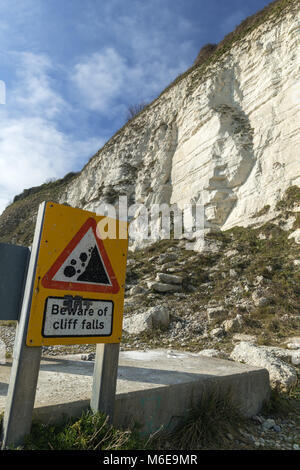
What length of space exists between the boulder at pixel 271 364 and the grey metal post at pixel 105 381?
8.14 feet

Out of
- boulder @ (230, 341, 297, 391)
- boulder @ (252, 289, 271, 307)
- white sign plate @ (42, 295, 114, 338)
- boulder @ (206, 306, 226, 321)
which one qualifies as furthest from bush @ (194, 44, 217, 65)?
white sign plate @ (42, 295, 114, 338)

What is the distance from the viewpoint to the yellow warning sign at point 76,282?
1753 millimetres

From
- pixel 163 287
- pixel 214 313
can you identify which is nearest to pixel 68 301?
pixel 214 313

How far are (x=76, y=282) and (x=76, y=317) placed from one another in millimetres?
222

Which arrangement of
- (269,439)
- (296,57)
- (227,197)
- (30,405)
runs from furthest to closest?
(227,197), (296,57), (269,439), (30,405)

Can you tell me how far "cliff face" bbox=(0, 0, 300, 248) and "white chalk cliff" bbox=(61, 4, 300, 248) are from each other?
0.05 m

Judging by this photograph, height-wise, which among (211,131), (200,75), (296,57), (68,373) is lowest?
(68,373)

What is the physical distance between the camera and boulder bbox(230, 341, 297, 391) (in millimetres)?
3627

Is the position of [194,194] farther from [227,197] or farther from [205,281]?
[205,281]

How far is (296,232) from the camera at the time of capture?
10367mm

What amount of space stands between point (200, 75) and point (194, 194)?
9.13 metres

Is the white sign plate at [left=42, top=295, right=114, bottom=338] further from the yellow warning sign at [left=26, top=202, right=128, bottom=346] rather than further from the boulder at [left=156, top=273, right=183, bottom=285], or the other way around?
the boulder at [left=156, top=273, right=183, bottom=285]
